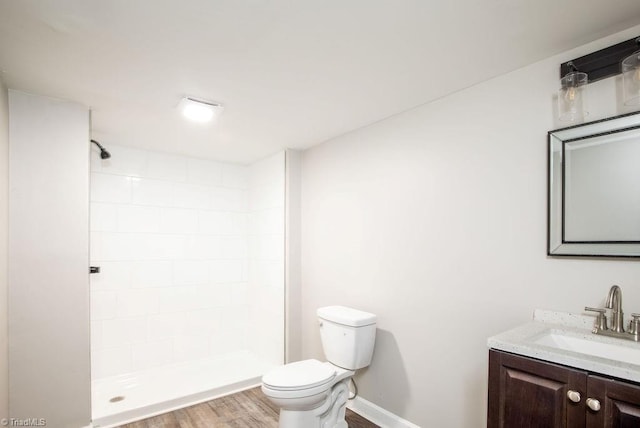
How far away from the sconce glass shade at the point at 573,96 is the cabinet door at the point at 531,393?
109 centimetres

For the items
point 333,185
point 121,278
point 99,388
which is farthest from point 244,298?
point 333,185

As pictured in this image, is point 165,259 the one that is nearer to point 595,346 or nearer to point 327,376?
point 327,376

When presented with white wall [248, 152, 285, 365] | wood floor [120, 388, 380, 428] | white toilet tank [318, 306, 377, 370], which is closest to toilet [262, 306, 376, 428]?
white toilet tank [318, 306, 377, 370]

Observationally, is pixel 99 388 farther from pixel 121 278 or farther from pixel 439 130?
pixel 439 130

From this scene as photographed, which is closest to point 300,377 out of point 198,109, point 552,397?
point 552,397

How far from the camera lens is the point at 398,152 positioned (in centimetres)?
238

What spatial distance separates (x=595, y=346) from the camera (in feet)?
4.47

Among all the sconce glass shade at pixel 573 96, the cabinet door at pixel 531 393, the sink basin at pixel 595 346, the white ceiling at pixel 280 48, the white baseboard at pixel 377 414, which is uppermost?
the white ceiling at pixel 280 48

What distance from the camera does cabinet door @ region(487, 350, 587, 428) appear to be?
3.76 feet

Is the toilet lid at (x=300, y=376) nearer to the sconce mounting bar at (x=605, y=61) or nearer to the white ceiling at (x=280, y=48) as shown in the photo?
the white ceiling at (x=280, y=48)

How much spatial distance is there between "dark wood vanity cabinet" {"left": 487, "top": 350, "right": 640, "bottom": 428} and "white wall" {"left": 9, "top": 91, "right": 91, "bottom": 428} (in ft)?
7.61

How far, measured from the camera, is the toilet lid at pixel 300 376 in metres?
2.00

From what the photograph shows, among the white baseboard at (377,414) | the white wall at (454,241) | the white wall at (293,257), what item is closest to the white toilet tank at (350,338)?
the white wall at (454,241)

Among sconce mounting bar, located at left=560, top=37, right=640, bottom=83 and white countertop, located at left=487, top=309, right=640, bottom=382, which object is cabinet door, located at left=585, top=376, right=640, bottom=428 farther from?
sconce mounting bar, located at left=560, top=37, right=640, bottom=83
